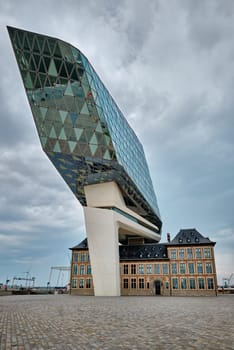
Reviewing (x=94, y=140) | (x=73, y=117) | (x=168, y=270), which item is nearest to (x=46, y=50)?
(x=73, y=117)

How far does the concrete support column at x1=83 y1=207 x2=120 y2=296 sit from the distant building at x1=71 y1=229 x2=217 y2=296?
10.5 meters

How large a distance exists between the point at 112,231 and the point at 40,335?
124 ft

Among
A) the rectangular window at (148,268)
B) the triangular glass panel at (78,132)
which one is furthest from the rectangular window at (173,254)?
the triangular glass panel at (78,132)

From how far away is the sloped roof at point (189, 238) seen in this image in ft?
181

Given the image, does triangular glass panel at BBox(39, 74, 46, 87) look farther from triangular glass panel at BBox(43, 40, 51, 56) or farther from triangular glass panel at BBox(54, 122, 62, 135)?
triangular glass panel at BBox(54, 122, 62, 135)

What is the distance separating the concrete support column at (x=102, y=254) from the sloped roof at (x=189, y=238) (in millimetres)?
16402

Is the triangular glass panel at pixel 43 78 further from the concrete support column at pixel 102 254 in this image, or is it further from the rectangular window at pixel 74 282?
the rectangular window at pixel 74 282

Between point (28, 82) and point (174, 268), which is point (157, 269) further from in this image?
point (28, 82)

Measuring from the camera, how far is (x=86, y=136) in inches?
1571

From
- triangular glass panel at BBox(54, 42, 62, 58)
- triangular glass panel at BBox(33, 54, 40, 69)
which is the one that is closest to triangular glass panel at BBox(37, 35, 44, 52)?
triangular glass panel at BBox(33, 54, 40, 69)

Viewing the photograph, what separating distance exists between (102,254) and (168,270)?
56.1 feet

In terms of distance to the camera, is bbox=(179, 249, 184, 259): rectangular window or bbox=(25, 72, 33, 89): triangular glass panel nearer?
bbox=(25, 72, 33, 89): triangular glass panel

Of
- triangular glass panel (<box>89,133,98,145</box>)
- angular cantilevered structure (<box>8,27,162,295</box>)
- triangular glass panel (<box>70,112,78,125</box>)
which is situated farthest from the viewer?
triangular glass panel (<box>89,133,98,145</box>)

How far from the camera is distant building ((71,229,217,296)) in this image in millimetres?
52688
